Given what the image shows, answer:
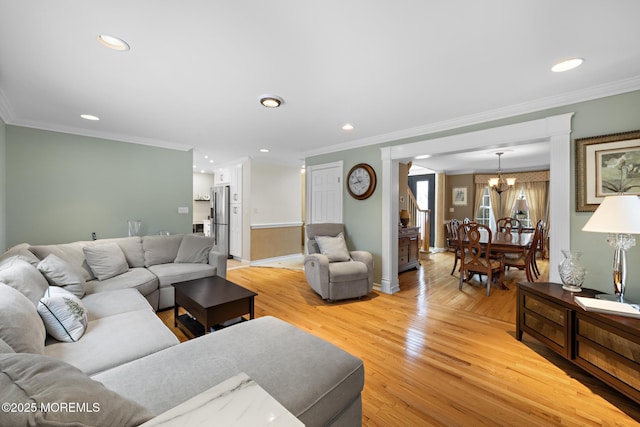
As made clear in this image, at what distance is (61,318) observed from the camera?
1637 millimetres

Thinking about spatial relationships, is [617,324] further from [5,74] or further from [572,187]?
[5,74]

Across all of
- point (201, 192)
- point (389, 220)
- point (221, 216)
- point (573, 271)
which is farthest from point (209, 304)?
point (201, 192)

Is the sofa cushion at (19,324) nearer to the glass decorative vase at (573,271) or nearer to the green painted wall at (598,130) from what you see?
the glass decorative vase at (573,271)

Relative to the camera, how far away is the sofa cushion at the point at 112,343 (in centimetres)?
143

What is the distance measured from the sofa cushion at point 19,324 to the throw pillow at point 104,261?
5.50ft

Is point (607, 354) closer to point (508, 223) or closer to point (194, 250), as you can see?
point (194, 250)

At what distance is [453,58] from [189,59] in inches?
76.0

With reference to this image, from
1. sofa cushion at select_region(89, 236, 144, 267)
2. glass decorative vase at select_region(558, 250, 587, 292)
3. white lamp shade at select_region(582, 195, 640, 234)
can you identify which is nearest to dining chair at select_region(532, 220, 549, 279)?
glass decorative vase at select_region(558, 250, 587, 292)

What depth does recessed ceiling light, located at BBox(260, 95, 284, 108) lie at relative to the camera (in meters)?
2.59

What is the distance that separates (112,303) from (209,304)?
0.80 metres

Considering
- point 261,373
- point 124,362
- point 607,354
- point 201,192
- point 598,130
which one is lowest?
point 607,354

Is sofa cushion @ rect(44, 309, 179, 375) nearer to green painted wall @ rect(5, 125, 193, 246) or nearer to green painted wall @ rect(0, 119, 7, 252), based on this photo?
green painted wall @ rect(0, 119, 7, 252)

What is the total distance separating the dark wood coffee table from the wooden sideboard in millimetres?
3253

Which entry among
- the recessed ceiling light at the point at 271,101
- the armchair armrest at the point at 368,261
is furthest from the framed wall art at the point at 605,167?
the recessed ceiling light at the point at 271,101
